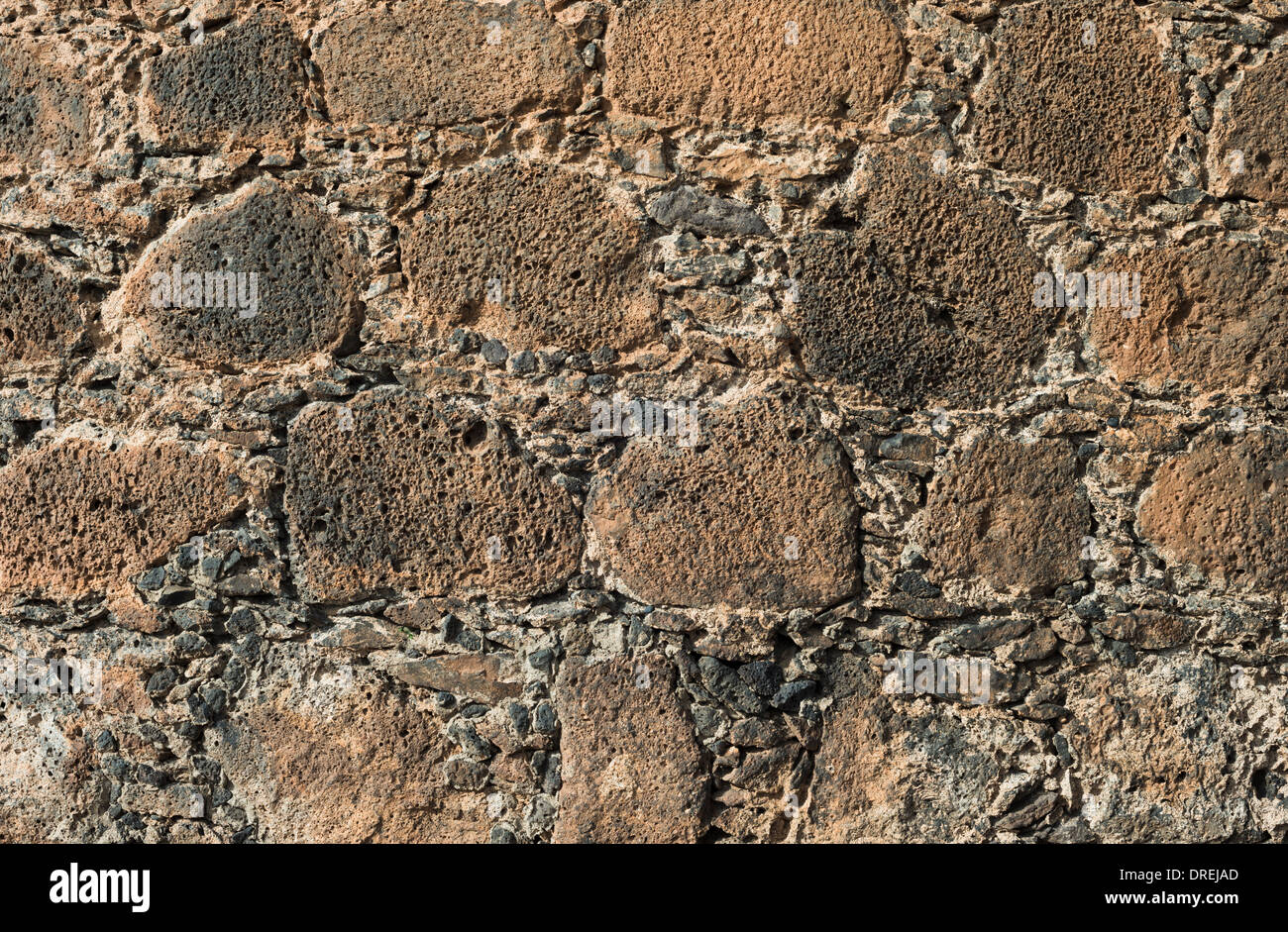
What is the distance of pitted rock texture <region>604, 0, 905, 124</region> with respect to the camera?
196 centimetres

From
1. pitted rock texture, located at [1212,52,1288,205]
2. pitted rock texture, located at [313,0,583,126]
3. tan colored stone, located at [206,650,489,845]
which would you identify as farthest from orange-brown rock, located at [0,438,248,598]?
pitted rock texture, located at [1212,52,1288,205]

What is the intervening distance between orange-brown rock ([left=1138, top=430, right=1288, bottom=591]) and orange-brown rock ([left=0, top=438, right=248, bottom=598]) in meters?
1.92

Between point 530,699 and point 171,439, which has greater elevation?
point 171,439

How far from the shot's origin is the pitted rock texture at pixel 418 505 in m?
2.00

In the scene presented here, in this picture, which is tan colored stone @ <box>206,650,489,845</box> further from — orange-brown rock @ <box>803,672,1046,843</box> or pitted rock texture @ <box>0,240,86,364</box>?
pitted rock texture @ <box>0,240,86,364</box>

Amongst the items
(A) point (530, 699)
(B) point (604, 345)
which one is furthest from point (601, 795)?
(B) point (604, 345)

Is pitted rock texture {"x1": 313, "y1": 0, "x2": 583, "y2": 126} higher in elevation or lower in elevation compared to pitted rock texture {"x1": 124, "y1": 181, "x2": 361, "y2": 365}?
higher

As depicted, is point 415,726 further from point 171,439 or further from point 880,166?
point 880,166

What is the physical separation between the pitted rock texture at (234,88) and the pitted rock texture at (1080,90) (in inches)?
56.7

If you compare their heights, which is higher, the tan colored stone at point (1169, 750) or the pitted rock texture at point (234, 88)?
the pitted rock texture at point (234, 88)

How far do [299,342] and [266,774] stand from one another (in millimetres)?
915

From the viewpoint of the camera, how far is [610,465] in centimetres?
200

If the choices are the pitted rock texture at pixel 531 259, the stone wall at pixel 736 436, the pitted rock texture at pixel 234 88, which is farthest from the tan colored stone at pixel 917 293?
the pitted rock texture at pixel 234 88

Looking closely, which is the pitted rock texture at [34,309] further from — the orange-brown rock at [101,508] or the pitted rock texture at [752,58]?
the pitted rock texture at [752,58]
